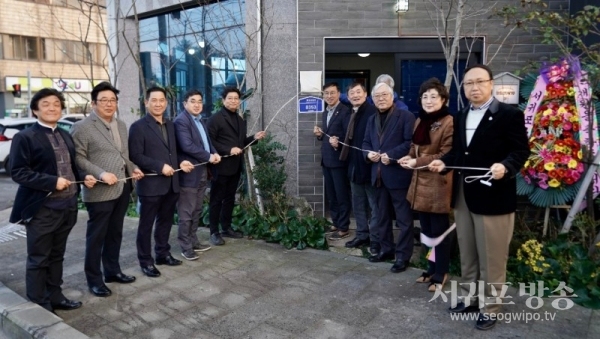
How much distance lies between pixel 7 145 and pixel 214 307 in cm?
1221

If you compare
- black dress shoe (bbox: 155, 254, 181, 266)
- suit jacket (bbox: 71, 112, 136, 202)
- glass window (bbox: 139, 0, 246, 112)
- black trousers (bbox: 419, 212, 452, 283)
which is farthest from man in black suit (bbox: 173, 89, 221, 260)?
black trousers (bbox: 419, 212, 452, 283)

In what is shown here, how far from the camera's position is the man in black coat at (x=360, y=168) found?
5.58 meters

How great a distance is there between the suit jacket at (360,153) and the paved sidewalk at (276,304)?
95cm

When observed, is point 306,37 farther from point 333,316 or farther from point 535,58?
point 333,316

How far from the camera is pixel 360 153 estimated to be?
18.4 ft

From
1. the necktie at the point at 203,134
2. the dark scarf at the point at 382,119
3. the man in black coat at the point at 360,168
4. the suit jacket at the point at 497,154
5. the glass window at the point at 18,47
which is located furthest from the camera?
the glass window at the point at 18,47

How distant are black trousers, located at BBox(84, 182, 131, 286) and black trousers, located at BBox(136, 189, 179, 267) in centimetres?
28

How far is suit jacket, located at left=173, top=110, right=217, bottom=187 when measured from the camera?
5477 mm

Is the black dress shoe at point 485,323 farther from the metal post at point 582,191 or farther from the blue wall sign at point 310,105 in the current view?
the blue wall sign at point 310,105

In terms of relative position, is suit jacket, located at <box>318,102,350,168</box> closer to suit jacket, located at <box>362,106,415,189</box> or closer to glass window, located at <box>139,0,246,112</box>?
suit jacket, located at <box>362,106,415,189</box>

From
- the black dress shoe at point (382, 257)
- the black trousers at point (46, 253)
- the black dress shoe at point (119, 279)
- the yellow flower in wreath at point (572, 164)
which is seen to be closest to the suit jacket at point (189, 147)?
the black dress shoe at point (119, 279)

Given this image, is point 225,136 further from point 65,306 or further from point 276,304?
point 65,306

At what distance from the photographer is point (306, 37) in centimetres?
714

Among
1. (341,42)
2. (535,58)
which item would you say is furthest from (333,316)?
(535,58)
